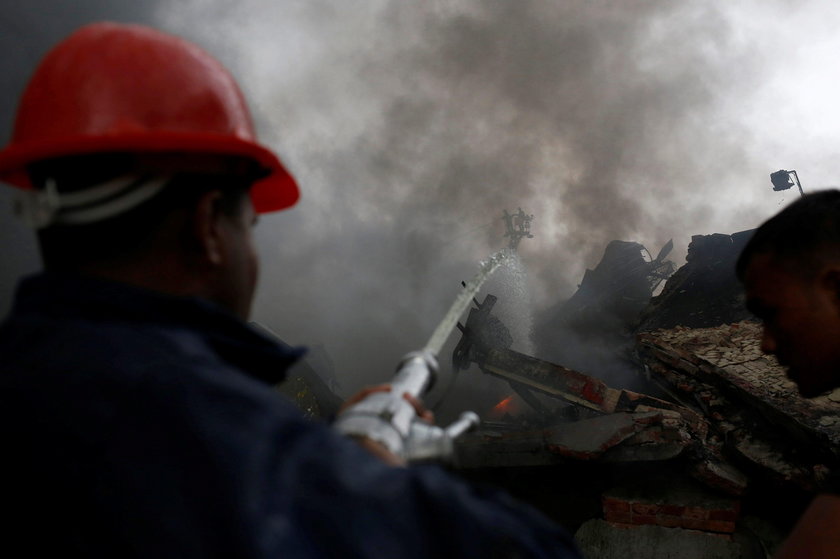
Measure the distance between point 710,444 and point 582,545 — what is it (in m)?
1.67

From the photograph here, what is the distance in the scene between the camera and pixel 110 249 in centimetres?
84

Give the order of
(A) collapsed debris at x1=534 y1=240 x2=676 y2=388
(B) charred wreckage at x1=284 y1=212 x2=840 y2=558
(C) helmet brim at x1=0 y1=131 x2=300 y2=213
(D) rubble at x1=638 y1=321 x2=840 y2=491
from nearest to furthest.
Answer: (C) helmet brim at x1=0 y1=131 x2=300 y2=213 < (D) rubble at x1=638 y1=321 x2=840 y2=491 < (B) charred wreckage at x1=284 y1=212 x2=840 y2=558 < (A) collapsed debris at x1=534 y1=240 x2=676 y2=388

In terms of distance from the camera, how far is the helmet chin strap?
2.72ft

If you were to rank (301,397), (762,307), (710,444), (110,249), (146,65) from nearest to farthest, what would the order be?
1. (110,249)
2. (146,65)
3. (762,307)
4. (710,444)
5. (301,397)

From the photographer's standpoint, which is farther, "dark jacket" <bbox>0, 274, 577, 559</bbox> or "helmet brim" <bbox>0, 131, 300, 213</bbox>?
"helmet brim" <bbox>0, 131, 300, 213</bbox>

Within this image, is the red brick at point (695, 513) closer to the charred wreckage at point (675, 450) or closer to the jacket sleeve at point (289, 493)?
the charred wreckage at point (675, 450)

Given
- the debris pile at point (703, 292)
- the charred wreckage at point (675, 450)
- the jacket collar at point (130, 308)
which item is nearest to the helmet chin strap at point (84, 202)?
the jacket collar at point (130, 308)

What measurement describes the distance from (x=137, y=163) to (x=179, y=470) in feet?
1.89

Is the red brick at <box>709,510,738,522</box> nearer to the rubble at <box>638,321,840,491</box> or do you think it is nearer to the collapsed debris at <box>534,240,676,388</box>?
the rubble at <box>638,321,840,491</box>

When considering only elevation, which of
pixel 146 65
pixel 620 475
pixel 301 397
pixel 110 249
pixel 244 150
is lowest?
pixel 620 475

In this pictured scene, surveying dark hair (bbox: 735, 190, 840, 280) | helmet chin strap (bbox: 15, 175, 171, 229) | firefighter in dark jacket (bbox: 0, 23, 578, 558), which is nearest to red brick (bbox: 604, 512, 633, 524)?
dark hair (bbox: 735, 190, 840, 280)

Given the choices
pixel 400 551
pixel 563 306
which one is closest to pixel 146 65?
pixel 400 551

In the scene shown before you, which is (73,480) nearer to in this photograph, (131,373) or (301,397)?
(131,373)

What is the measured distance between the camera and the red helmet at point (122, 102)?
2.89 feet
